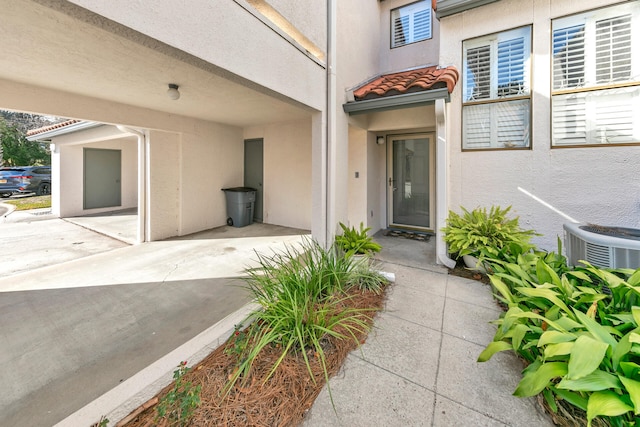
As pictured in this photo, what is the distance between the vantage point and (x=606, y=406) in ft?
4.65

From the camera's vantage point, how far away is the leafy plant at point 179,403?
170cm

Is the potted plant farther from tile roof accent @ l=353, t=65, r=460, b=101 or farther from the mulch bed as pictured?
the mulch bed

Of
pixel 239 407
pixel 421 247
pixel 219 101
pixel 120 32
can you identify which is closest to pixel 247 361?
pixel 239 407

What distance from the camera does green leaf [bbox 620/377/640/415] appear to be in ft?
4.40

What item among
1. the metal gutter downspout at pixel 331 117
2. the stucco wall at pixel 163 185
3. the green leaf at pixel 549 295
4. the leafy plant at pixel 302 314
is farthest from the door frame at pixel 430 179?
the stucco wall at pixel 163 185

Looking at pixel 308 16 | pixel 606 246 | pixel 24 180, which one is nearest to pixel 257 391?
pixel 606 246

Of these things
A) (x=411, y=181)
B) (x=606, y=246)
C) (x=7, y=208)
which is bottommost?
(x=606, y=246)

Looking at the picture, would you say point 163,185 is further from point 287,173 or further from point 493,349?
point 493,349

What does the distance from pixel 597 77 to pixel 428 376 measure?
5172mm

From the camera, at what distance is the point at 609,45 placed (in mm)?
3939

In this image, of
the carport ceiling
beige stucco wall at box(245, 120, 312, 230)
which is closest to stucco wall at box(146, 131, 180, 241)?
the carport ceiling

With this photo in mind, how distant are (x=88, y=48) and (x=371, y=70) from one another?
569 cm

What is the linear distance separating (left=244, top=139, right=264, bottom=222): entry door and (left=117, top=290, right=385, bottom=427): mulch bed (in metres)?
6.73

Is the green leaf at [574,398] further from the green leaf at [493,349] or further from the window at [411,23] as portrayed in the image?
the window at [411,23]
